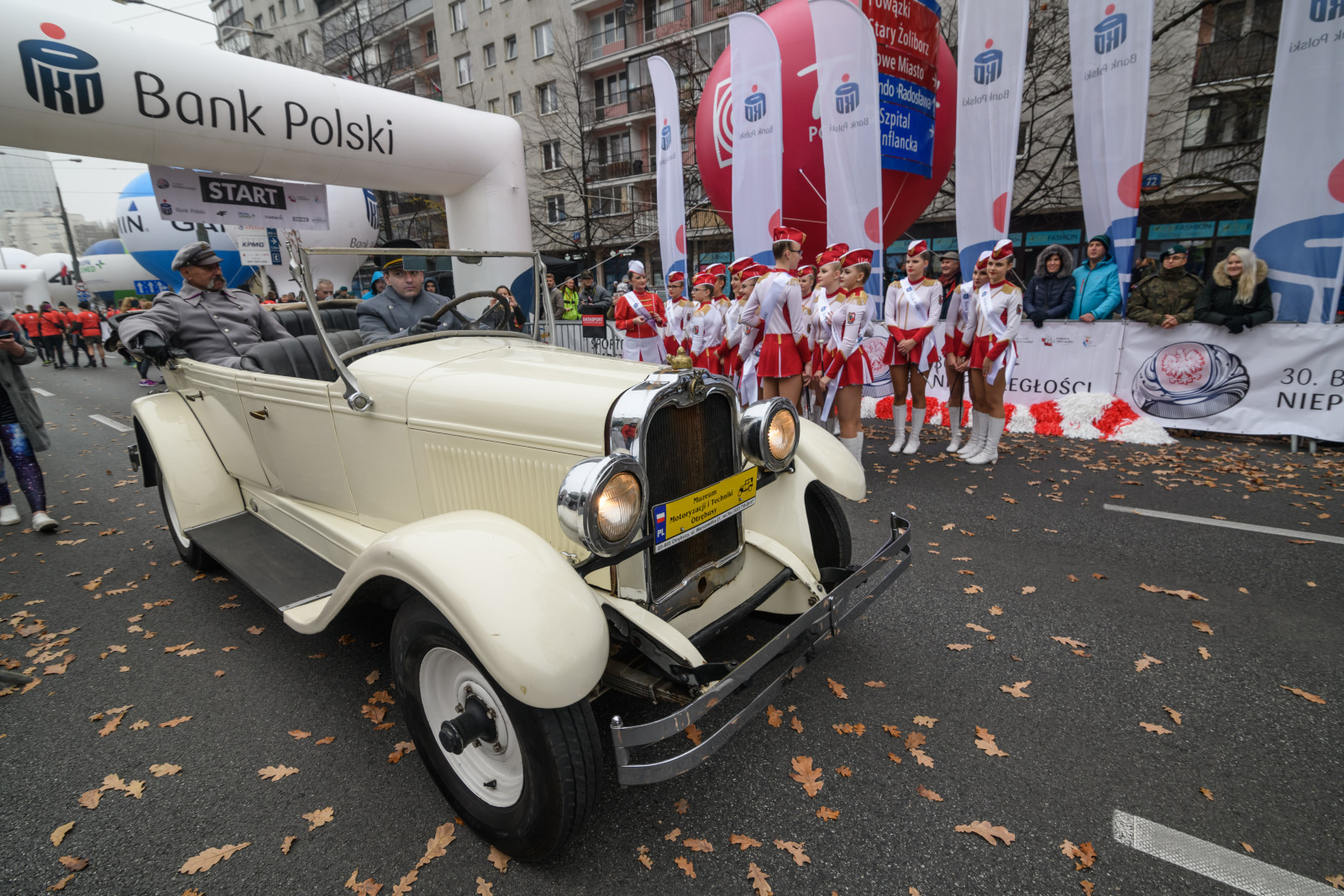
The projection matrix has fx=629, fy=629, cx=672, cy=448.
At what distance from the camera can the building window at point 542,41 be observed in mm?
28594

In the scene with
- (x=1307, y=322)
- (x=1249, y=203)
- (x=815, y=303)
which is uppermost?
(x=1249, y=203)

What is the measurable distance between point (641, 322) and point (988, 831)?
28.3 feet

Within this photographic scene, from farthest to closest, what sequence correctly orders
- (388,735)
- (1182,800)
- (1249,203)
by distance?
(1249,203), (388,735), (1182,800)

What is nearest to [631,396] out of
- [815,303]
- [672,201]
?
[815,303]

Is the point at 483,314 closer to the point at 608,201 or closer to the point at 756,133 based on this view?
the point at 756,133

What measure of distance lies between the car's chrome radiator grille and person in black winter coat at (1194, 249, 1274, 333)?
6.80 meters

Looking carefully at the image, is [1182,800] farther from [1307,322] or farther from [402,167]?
[402,167]

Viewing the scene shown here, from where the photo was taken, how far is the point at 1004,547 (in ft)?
13.8

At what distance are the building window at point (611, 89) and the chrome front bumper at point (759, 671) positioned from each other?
30909mm

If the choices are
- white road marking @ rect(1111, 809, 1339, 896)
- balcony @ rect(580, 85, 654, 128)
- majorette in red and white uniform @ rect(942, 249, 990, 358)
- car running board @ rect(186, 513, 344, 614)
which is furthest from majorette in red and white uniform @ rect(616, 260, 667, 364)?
balcony @ rect(580, 85, 654, 128)

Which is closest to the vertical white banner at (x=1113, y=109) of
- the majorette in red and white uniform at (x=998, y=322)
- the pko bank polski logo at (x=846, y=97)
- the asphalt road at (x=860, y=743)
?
the majorette in red and white uniform at (x=998, y=322)

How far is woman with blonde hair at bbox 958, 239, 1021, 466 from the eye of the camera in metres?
6.07

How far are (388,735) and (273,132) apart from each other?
746cm

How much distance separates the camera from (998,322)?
6102 millimetres
